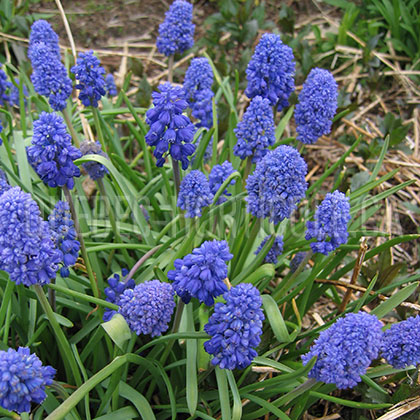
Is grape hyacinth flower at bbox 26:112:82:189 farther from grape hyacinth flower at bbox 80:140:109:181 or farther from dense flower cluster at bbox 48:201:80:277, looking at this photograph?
grape hyacinth flower at bbox 80:140:109:181

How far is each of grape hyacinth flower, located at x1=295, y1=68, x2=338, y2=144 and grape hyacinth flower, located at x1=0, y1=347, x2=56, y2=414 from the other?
230 cm

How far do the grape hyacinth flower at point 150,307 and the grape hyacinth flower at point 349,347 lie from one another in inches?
29.5

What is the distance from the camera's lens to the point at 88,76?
3375 millimetres

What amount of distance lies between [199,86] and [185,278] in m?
2.03

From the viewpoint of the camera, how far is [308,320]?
420 cm

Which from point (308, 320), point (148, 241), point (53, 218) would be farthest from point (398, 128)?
point (53, 218)

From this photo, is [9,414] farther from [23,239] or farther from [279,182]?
[279,182]

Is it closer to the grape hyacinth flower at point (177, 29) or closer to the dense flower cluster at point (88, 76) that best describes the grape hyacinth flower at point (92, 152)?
the dense flower cluster at point (88, 76)

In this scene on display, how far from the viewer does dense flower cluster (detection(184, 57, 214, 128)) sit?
3.80m

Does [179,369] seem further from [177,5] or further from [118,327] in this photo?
[177,5]

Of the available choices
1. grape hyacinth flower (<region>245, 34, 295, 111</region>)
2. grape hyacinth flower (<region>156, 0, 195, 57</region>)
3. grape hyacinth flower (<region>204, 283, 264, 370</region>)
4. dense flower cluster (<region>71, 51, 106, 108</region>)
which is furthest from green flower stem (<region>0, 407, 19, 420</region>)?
grape hyacinth flower (<region>156, 0, 195, 57</region>)

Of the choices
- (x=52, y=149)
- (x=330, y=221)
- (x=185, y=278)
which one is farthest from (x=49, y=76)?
(x=330, y=221)

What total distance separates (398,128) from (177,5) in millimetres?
2561

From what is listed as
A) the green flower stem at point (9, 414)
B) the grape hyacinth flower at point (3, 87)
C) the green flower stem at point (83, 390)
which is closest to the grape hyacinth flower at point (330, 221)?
the green flower stem at point (83, 390)
